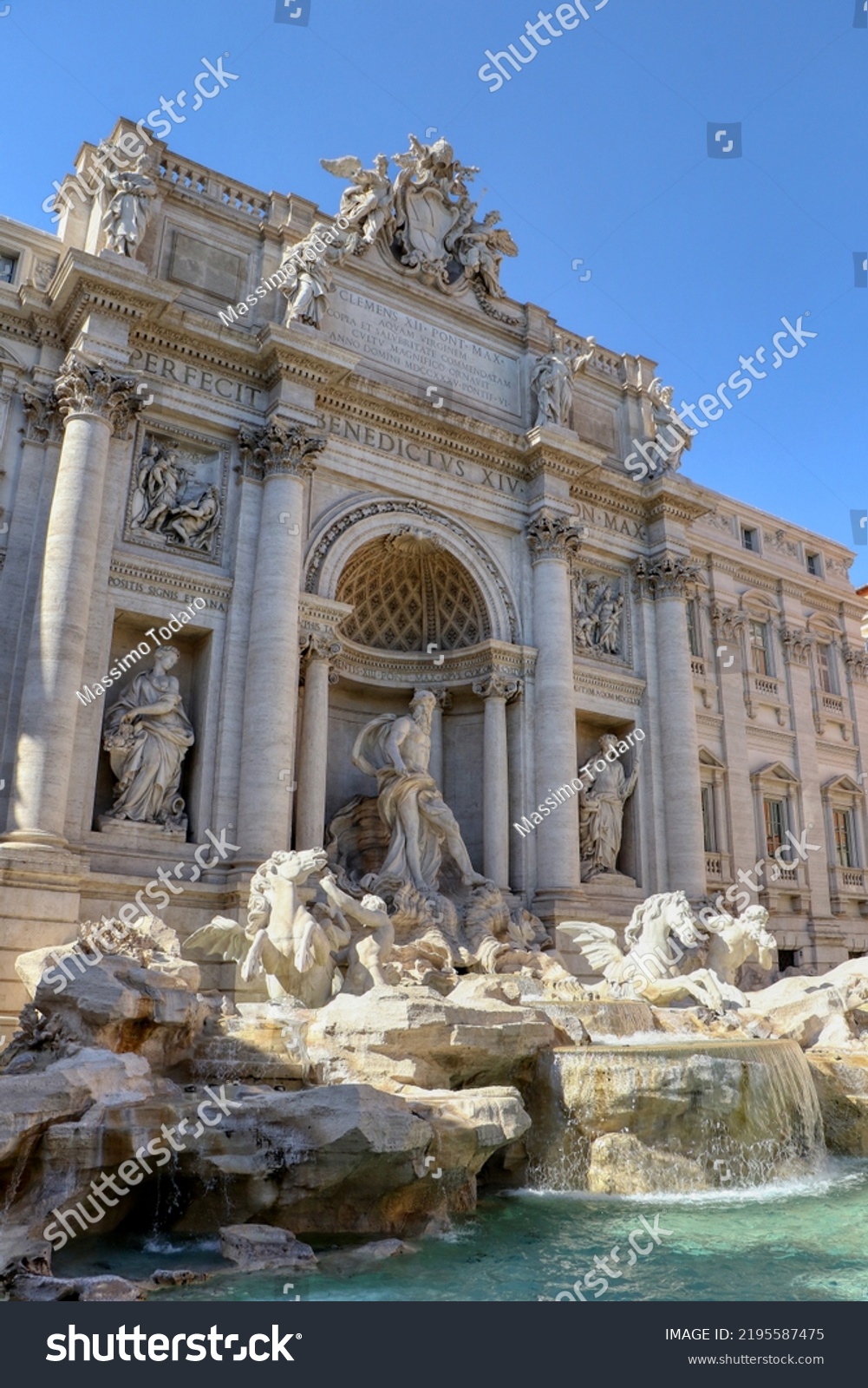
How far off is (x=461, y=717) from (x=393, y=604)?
8.90 ft

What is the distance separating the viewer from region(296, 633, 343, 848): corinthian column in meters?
16.7

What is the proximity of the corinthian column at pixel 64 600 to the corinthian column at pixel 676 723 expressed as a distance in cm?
1194

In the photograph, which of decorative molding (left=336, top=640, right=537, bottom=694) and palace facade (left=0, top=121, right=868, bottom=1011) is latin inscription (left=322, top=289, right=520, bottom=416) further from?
decorative molding (left=336, top=640, right=537, bottom=694)

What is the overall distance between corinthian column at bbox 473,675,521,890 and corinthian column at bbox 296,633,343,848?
3.30 meters

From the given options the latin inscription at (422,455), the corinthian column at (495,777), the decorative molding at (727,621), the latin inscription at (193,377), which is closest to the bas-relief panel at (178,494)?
the latin inscription at (193,377)

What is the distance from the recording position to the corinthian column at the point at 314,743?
54.8 feet

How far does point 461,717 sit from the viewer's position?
20672 millimetres

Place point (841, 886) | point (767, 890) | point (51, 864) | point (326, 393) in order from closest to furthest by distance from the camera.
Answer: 1. point (51, 864)
2. point (326, 393)
3. point (767, 890)
4. point (841, 886)

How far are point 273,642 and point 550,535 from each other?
6.80 metres

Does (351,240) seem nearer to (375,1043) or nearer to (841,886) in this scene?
(375,1043)

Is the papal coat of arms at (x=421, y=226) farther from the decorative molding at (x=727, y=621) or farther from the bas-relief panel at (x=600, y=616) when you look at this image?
the decorative molding at (x=727, y=621)

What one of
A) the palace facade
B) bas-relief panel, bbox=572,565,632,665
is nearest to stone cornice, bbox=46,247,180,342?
the palace facade

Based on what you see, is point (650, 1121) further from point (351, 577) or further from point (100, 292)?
point (100, 292)
